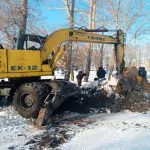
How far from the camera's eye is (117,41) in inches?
447

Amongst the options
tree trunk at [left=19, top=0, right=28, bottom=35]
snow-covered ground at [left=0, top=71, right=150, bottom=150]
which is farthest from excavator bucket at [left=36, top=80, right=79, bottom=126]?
tree trunk at [left=19, top=0, right=28, bottom=35]

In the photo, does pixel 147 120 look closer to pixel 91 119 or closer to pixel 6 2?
pixel 91 119

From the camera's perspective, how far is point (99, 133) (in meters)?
6.55

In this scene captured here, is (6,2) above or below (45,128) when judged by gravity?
above

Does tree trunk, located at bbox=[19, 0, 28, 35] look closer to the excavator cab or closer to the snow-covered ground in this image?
the excavator cab

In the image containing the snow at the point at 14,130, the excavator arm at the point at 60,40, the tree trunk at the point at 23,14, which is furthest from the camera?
the tree trunk at the point at 23,14

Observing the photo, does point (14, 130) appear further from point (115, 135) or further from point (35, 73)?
point (115, 135)

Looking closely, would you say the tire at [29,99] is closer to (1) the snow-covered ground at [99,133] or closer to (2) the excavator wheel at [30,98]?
(2) the excavator wheel at [30,98]

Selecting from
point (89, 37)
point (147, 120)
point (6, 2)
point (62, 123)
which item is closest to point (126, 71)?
point (89, 37)

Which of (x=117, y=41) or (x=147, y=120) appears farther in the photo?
(x=117, y=41)

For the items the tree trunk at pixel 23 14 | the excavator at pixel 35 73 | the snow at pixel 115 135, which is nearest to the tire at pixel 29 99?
the excavator at pixel 35 73

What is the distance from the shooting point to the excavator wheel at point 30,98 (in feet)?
27.3

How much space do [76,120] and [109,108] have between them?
191cm

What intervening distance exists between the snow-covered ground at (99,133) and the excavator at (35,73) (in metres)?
0.59
